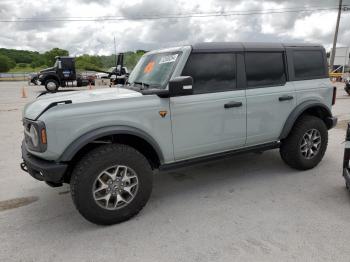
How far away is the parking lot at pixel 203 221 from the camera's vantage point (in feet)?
9.18

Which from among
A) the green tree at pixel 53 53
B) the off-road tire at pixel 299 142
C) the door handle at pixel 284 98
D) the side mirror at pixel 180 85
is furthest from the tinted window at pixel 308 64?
the green tree at pixel 53 53

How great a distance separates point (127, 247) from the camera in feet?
9.54

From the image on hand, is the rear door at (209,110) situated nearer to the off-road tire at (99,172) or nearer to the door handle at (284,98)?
the off-road tire at (99,172)

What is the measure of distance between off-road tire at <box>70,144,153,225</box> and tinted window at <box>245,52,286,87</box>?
1.85 m

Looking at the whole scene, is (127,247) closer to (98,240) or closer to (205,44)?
(98,240)

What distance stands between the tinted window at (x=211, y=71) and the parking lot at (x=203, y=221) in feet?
4.53

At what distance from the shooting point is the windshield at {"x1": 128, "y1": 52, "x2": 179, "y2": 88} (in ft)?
12.2

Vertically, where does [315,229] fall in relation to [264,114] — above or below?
below

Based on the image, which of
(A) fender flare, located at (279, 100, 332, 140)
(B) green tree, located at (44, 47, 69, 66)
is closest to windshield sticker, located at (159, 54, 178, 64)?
(A) fender flare, located at (279, 100, 332, 140)

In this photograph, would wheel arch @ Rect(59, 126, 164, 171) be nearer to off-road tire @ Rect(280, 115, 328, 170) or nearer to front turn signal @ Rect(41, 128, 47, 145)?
front turn signal @ Rect(41, 128, 47, 145)

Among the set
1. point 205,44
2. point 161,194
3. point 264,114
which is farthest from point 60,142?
point 264,114

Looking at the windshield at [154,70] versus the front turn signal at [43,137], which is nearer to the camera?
the front turn signal at [43,137]

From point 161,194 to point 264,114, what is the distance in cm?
175

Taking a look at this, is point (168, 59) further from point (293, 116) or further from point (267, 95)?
point (293, 116)
